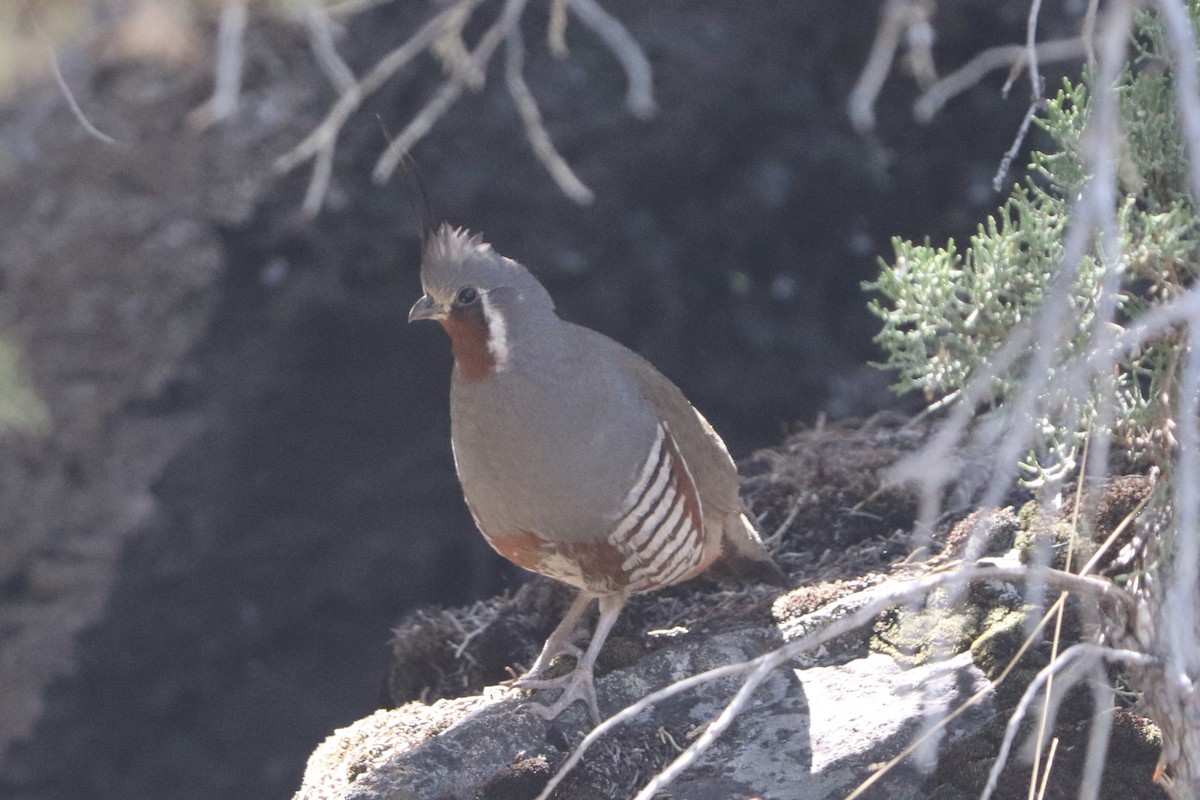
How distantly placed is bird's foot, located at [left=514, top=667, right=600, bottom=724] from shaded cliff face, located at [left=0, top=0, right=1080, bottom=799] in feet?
8.98

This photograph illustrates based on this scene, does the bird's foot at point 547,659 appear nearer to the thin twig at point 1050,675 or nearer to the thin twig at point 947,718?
the thin twig at point 947,718

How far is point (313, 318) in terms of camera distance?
6234 mm

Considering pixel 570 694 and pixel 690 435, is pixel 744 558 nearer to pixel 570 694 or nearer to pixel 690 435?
pixel 690 435

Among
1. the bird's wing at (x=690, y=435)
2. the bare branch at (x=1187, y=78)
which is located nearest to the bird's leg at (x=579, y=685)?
the bird's wing at (x=690, y=435)

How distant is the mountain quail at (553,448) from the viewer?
10.6 ft

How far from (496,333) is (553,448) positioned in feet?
1.11

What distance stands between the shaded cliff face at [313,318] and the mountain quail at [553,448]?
252cm

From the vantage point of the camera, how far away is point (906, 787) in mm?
2857

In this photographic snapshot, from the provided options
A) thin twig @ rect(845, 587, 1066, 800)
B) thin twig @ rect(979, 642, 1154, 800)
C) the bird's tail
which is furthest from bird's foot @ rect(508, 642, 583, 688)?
thin twig @ rect(979, 642, 1154, 800)

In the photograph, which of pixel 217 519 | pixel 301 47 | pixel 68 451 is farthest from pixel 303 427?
pixel 301 47

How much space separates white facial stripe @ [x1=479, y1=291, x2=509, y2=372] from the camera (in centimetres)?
332

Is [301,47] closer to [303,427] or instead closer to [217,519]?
[303,427]

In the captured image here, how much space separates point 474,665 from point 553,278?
2391mm

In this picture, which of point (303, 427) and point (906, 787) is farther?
point (303, 427)
